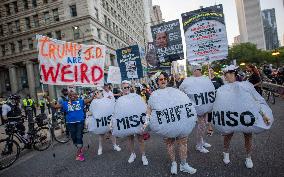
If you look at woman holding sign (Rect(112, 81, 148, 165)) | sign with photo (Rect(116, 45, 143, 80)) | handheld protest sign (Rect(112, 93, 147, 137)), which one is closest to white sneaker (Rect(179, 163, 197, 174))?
woman holding sign (Rect(112, 81, 148, 165))

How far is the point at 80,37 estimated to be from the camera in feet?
140

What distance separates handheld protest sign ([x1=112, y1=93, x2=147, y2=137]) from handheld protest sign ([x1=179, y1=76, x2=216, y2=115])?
1.32m

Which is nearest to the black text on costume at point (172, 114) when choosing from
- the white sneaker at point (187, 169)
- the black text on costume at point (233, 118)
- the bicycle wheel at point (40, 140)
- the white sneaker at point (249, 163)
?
the black text on costume at point (233, 118)

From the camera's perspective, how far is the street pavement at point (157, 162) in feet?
17.7

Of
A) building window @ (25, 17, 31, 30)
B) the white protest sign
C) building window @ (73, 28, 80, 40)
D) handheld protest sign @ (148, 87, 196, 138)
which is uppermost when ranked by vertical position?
building window @ (25, 17, 31, 30)

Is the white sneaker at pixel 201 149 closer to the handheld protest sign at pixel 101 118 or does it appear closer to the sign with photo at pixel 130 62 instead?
the handheld protest sign at pixel 101 118

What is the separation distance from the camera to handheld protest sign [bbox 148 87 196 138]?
543 cm

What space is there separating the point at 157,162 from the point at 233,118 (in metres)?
2.00

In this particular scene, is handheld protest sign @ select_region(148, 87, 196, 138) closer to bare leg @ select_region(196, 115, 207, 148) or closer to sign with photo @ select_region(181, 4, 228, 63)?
bare leg @ select_region(196, 115, 207, 148)

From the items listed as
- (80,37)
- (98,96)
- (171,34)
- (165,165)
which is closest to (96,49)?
(98,96)

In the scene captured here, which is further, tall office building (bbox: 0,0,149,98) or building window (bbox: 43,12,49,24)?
building window (bbox: 43,12,49,24)

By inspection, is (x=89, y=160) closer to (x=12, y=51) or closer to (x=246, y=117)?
(x=246, y=117)

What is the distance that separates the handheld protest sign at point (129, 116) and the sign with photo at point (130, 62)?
10.6 metres

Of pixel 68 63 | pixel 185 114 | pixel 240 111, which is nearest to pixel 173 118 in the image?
pixel 185 114
